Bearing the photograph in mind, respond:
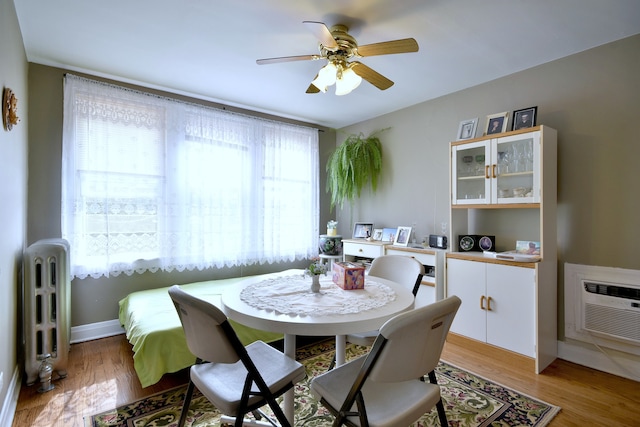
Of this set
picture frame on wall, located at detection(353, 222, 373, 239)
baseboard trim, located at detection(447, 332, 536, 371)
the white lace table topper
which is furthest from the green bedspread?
picture frame on wall, located at detection(353, 222, 373, 239)

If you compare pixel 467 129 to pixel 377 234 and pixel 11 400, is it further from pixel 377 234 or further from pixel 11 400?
pixel 11 400

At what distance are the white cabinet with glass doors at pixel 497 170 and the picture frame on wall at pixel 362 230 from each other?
127cm

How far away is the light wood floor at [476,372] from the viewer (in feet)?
5.81

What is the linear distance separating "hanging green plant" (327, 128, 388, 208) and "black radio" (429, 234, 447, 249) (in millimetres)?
1076

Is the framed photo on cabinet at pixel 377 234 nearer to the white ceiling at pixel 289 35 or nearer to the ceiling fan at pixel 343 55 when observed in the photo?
the white ceiling at pixel 289 35

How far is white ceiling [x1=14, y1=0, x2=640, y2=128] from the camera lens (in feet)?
6.27

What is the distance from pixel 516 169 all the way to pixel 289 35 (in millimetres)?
2057

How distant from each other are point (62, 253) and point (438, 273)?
304 cm

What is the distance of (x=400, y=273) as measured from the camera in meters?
2.25

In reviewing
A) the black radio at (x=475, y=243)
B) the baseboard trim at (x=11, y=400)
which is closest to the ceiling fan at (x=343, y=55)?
the black radio at (x=475, y=243)

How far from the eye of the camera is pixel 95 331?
2891 mm

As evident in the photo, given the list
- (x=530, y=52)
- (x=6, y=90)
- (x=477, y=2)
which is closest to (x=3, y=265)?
(x=6, y=90)

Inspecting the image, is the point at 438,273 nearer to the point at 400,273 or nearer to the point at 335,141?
the point at 400,273

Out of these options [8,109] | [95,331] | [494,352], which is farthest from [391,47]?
[95,331]
